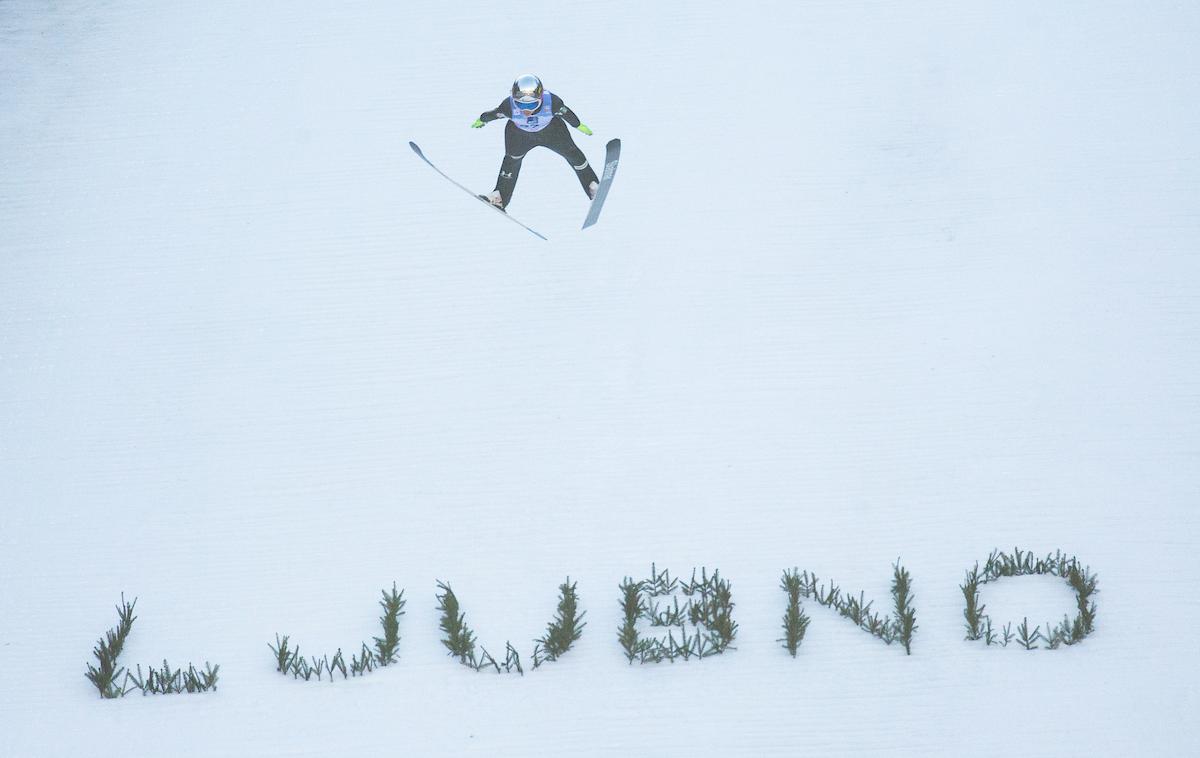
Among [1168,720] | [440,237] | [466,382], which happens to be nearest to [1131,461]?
[1168,720]

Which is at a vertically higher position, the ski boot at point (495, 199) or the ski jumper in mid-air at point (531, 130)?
the ski jumper in mid-air at point (531, 130)

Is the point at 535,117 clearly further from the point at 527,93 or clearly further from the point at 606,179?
the point at 606,179

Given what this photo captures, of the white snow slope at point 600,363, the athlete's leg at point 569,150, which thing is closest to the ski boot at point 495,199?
the white snow slope at point 600,363

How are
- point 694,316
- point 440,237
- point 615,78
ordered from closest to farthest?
point 694,316, point 440,237, point 615,78

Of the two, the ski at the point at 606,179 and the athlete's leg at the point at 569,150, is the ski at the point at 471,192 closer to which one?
the ski at the point at 606,179

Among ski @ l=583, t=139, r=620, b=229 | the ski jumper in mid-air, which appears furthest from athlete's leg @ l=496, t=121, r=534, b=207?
ski @ l=583, t=139, r=620, b=229

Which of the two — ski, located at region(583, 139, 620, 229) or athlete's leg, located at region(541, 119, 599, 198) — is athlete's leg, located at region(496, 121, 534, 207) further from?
ski, located at region(583, 139, 620, 229)

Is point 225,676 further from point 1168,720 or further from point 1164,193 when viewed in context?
point 1164,193
